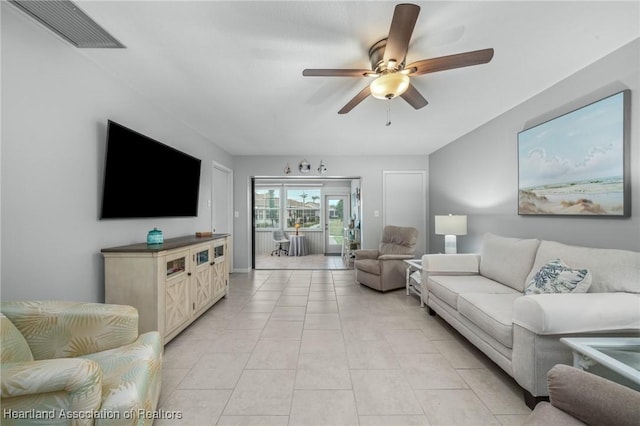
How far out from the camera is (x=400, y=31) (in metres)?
1.42

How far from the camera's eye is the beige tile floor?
1.56 meters

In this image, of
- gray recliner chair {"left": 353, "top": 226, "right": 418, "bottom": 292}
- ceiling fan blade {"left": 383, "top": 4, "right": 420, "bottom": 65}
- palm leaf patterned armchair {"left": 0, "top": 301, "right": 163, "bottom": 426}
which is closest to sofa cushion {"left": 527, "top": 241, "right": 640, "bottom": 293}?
ceiling fan blade {"left": 383, "top": 4, "right": 420, "bottom": 65}

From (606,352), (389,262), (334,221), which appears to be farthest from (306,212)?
(606,352)

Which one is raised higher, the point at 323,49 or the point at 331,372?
the point at 323,49

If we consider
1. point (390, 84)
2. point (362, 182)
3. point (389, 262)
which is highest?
point (390, 84)

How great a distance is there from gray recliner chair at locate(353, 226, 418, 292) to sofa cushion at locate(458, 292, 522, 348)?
1756mm

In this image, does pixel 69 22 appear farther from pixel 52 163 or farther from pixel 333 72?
pixel 333 72

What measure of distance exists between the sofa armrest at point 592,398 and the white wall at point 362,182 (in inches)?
172

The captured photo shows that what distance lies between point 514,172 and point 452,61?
80.0 inches

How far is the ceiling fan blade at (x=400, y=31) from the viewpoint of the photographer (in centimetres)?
125

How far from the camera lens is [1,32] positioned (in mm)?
1490

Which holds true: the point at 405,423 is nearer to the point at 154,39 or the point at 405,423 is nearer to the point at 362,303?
the point at 362,303

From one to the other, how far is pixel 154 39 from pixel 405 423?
3020 millimetres

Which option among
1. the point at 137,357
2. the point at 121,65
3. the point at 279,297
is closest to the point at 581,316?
the point at 137,357
